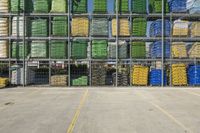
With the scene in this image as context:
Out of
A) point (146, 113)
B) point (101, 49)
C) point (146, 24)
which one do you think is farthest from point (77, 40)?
point (146, 113)

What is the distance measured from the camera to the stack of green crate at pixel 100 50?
109 feet

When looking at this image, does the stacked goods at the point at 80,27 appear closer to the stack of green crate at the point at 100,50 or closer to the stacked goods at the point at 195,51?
the stack of green crate at the point at 100,50

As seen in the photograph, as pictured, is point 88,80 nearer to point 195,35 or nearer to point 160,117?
point 195,35

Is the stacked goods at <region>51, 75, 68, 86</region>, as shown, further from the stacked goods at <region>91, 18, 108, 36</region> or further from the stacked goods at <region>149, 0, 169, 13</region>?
the stacked goods at <region>149, 0, 169, 13</region>

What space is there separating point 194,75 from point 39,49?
1171 centimetres

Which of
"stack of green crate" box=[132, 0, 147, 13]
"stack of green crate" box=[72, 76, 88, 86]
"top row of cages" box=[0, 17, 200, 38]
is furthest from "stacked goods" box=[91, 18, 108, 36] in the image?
"stack of green crate" box=[72, 76, 88, 86]

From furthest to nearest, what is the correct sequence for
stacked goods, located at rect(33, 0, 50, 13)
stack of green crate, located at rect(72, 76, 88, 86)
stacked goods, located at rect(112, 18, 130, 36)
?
stacked goods, located at rect(33, 0, 50, 13), stacked goods, located at rect(112, 18, 130, 36), stack of green crate, located at rect(72, 76, 88, 86)

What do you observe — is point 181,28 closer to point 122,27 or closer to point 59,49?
point 122,27

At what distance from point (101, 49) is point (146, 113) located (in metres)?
16.7

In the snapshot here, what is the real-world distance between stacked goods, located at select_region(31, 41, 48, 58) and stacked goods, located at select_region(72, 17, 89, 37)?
2.43 meters

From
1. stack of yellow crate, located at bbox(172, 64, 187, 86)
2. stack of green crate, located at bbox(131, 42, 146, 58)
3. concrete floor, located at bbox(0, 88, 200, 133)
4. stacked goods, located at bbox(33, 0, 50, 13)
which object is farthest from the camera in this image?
stacked goods, located at bbox(33, 0, 50, 13)

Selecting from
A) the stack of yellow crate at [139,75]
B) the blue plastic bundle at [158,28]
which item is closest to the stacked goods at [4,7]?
the stack of yellow crate at [139,75]

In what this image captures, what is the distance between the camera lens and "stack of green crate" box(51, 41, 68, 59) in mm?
33234

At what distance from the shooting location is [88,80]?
3316cm
